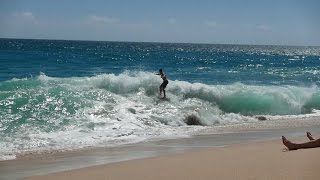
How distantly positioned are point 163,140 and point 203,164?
398 centimetres

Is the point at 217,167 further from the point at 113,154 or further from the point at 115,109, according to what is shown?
the point at 115,109

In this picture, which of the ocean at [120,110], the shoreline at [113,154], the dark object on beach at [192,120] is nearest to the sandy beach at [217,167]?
the shoreline at [113,154]

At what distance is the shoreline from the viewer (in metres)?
7.77

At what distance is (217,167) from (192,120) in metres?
8.23

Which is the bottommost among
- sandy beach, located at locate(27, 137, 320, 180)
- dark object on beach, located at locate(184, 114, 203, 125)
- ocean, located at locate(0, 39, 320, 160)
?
dark object on beach, located at locate(184, 114, 203, 125)

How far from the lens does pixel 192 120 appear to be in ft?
49.2

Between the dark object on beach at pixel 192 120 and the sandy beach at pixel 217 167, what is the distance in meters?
6.52

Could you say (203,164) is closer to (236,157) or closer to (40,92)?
(236,157)

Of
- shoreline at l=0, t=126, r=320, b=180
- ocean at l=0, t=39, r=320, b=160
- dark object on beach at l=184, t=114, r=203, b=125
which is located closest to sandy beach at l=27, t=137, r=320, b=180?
shoreline at l=0, t=126, r=320, b=180

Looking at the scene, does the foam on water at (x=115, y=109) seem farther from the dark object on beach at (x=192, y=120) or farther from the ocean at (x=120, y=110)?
the dark object on beach at (x=192, y=120)

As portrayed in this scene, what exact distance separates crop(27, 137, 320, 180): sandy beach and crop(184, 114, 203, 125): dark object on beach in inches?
257

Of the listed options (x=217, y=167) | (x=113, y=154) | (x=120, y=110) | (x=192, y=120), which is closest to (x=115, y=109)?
(x=120, y=110)

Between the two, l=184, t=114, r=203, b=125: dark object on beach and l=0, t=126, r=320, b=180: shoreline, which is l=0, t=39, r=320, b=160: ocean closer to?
l=184, t=114, r=203, b=125: dark object on beach

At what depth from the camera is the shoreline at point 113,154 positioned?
7766 mm
